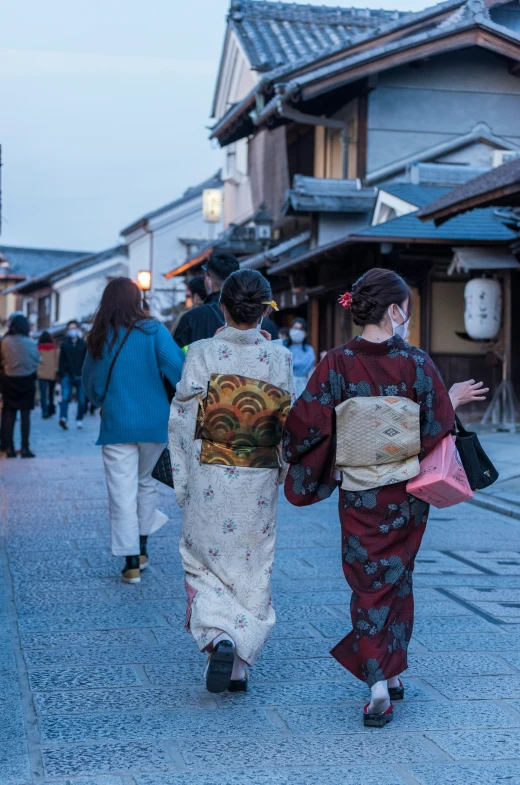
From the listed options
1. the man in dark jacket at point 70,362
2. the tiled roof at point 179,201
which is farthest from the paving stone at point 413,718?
the tiled roof at point 179,201

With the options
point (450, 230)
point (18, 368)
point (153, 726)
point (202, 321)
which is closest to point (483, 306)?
point (450, 230)

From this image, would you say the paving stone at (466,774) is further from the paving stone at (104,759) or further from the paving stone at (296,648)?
the paving stone at (296,648)

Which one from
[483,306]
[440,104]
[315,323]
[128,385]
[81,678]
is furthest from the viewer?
[315,323]

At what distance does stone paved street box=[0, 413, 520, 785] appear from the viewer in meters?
3.36

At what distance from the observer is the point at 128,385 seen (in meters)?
6.05

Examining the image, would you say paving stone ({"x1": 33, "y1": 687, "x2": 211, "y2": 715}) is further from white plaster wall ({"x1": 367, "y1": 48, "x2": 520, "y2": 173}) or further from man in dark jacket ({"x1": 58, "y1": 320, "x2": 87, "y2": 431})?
white plaster wall ({"x1": 367, "y1": 48, "x2": 520, "y2": 173})

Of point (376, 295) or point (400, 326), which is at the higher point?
point (376, 295)

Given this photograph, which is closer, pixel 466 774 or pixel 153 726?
pixel 466 774

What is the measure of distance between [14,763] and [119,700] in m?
0.72

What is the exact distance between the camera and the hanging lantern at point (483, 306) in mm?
15141

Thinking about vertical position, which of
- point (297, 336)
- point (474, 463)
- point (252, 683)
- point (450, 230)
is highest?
point (450, 230)

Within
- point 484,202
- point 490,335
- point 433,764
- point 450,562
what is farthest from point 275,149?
point 433,764

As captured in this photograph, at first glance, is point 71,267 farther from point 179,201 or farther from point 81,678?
point 81,678

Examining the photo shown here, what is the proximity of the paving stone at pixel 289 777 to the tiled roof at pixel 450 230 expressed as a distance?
493 inches
